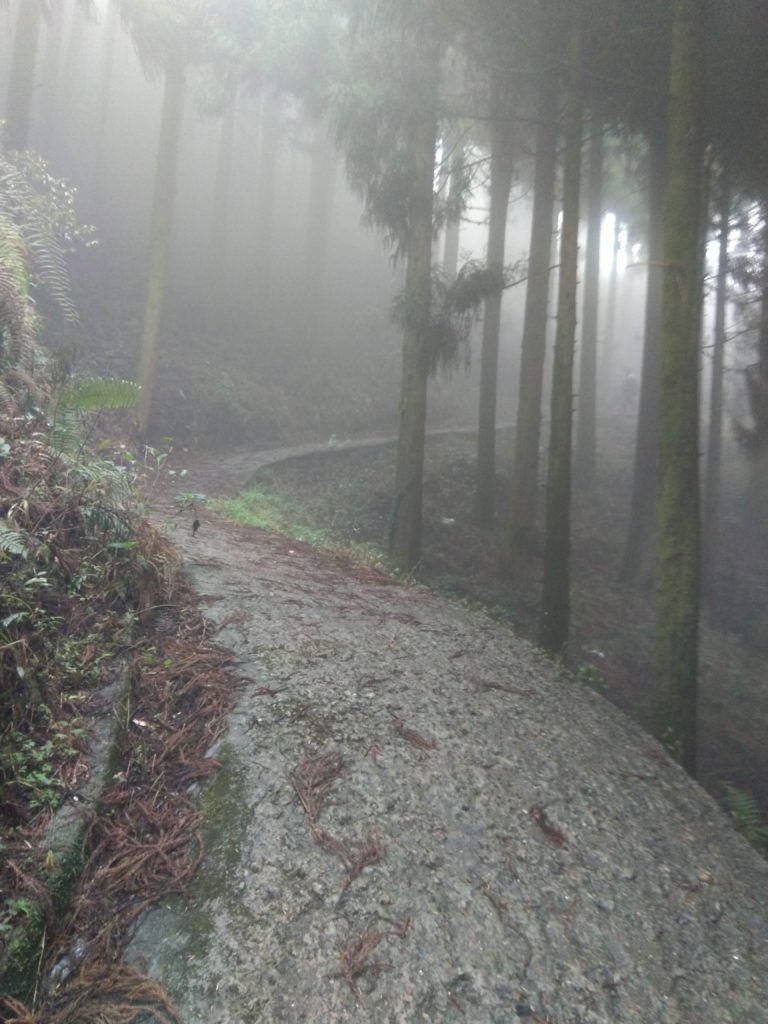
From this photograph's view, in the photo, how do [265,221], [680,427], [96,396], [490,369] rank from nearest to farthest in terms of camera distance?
1. [96,396]
2. [680,427]
3. [490,369]
4. [265,221]

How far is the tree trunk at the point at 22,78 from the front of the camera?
1466 centimetres

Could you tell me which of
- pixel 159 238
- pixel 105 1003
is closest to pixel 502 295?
pixel 159 238

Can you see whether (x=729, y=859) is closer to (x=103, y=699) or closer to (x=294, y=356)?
(x=103, y=699)

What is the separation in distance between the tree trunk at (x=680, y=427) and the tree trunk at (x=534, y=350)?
4.26m

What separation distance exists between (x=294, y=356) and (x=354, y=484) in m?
9.34

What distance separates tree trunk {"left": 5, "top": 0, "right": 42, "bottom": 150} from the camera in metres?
14.7

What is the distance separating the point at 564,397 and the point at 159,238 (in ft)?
33.2

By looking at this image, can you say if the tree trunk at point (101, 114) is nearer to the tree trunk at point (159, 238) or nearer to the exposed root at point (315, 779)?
the tree trunk at point (159, 238)

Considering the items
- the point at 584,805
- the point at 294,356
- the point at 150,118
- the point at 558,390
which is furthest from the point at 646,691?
the point at 150,118

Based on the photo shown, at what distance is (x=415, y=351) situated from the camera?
35.0 ft

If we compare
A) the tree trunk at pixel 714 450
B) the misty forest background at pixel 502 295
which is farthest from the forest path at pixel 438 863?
the tree trunk at pixel 714 450

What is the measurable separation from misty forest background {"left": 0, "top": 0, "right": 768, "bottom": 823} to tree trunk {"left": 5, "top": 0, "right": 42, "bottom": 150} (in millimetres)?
57

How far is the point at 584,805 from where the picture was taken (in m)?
3.95

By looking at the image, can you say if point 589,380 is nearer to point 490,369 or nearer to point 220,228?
point 490,369
